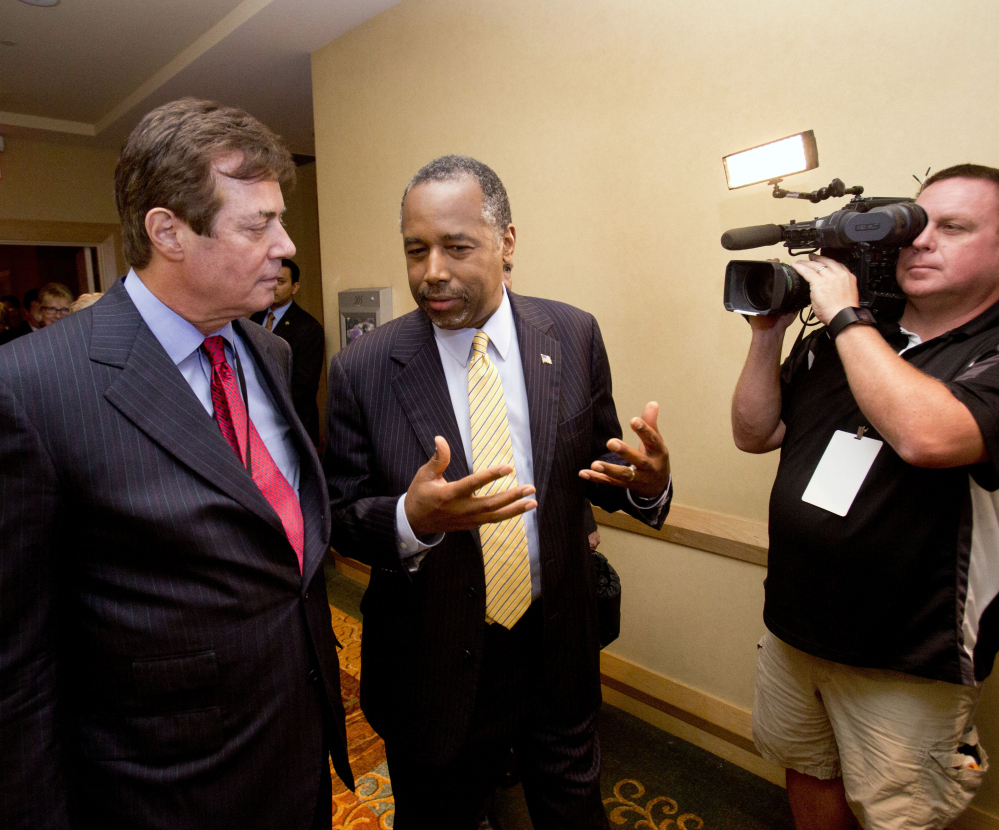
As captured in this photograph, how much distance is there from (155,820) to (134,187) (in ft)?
3.37

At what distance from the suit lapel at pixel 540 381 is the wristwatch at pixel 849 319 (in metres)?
0.58

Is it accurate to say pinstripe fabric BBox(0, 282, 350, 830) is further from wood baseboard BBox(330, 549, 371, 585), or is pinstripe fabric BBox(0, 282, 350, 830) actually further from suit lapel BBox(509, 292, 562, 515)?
wood baseboard BBox(330, 549, 371, 585)

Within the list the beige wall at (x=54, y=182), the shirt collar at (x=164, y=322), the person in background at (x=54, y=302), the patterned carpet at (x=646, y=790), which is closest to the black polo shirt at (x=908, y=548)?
the patterned carpet at (x=646, y=790)

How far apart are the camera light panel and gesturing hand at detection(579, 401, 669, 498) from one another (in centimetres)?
78

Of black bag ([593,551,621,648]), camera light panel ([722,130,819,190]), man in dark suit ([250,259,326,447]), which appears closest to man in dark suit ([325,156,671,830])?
black bag ([593,551,621,648])

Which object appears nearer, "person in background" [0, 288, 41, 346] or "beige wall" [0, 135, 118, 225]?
"person in background" [0, 288, 41, 346]

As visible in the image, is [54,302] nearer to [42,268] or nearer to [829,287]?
[42,268]

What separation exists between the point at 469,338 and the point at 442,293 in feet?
0.40

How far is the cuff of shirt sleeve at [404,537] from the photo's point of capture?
1.17 m

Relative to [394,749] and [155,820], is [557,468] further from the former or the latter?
[155,820]

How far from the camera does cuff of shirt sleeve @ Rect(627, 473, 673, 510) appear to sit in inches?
51.5

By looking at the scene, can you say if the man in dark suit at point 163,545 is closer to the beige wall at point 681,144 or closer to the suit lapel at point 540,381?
the suit lapel at point 540,381

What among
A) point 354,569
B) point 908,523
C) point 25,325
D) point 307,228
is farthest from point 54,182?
point 908,523

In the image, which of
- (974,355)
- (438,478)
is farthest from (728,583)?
(438,478)
